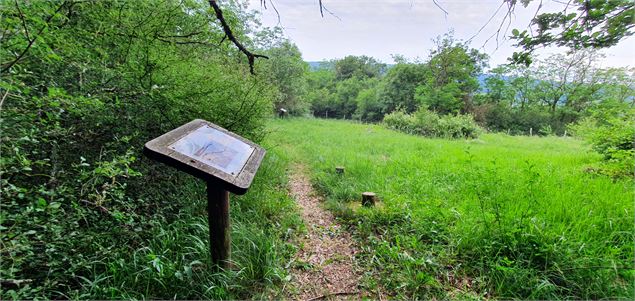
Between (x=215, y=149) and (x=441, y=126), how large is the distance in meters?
16.3

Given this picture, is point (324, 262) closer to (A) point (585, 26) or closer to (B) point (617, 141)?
(A) point (585, 26)

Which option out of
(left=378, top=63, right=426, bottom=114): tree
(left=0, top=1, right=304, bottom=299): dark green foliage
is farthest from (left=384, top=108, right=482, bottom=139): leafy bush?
(left=0, top=1, right=304, bottom=299): dark green foliage

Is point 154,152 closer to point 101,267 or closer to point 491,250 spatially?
point 101,267

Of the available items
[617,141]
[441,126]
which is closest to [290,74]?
[441,126]

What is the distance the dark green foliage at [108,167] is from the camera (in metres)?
1.65

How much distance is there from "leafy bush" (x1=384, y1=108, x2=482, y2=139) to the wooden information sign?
1531 cm

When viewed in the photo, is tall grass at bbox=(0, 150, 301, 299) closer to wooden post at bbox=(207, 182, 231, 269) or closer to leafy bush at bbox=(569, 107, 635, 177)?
wooden post at bbox=(207, 182, 231, 269)

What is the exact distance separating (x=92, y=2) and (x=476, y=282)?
175 inches

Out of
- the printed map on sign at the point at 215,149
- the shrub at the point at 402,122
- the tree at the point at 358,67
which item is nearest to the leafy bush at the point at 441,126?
the shrub at the point at 402,122

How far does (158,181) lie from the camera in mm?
3033

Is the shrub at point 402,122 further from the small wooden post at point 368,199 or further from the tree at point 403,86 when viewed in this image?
the small wooden post at point 368,199

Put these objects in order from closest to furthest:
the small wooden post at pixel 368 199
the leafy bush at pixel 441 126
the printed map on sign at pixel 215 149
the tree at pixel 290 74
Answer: the printed map on sign at pixel 215 149 → the small wooden post at pixel 368 199 → the leafy bush at pixel 441 126 → the tree at pixel 290 74

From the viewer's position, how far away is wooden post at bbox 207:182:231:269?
2092 millimetres

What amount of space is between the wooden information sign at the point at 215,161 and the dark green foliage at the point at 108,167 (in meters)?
0.25
